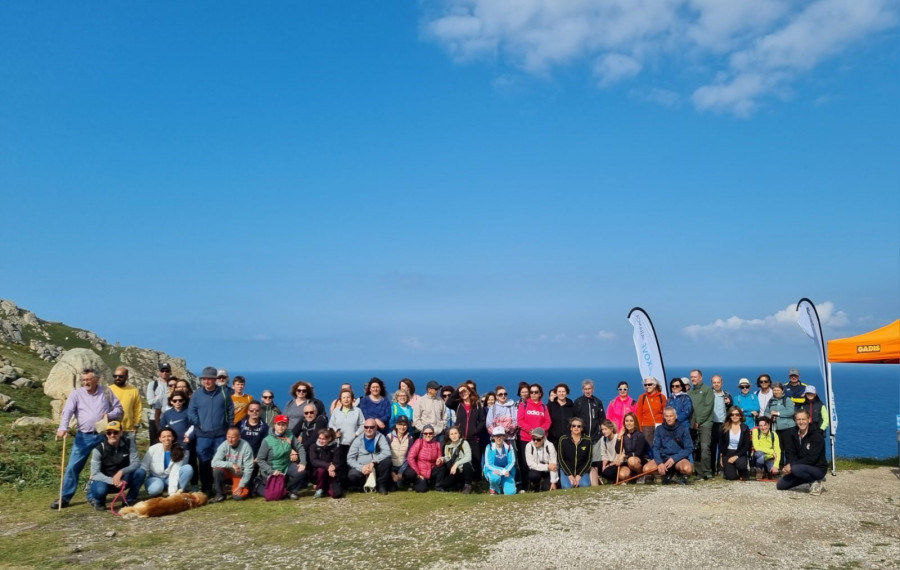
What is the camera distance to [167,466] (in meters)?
10.6

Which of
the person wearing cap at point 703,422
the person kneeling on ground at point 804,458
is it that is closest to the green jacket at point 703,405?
the person wearing cap at point 703,422

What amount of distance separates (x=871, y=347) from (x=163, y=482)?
1279 centimetres

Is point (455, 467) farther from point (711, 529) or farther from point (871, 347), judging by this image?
point (871, 347)

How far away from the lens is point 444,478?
11680mm

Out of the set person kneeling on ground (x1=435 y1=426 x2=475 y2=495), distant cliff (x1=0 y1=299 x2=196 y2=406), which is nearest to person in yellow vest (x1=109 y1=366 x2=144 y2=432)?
person kneeling on ground (x1=435 y1=426 x2=475 y2=495)

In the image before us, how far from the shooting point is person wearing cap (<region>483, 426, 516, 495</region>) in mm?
11500

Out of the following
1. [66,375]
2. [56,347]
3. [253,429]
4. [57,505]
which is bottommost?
[57,505]

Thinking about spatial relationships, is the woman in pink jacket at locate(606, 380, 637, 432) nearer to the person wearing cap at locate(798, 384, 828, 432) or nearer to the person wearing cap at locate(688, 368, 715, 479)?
the person wearing cap at locate(688, 368, 715, 479)

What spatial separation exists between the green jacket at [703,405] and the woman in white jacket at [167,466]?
30.2 feet

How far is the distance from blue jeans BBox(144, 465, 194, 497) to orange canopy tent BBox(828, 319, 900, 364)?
1190cm

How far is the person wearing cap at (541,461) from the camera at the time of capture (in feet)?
38.6

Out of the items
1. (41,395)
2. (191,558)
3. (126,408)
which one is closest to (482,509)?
(191,558)

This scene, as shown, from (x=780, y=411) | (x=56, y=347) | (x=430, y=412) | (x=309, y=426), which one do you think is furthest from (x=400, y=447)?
(x=56, y=347)

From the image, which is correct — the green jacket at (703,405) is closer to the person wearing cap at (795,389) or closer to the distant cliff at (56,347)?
the person wearing cap at (795,389)
